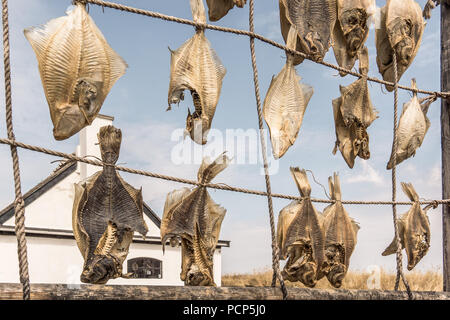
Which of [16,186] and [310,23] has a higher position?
[310,23]

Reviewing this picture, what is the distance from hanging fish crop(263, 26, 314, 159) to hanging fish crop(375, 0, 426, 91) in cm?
61

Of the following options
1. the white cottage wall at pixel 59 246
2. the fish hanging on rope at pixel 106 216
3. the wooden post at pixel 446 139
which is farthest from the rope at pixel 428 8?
the white cottage wall at pixel 59 246

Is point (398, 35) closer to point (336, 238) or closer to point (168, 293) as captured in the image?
point (336, 238)

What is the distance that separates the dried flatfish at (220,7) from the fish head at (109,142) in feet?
1.73

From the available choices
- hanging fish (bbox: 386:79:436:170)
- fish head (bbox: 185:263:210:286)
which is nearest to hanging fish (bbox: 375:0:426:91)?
hanging fish (bbox: 386:79:436:170)

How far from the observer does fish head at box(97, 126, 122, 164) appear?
150 centimetres

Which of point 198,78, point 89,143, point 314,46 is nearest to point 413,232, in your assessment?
point 314,46

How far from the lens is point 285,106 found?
1.85 m

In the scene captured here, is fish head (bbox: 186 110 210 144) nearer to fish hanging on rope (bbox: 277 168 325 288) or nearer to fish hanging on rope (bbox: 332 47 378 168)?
fish hanging on rope (bbox: 277 168 325 288)

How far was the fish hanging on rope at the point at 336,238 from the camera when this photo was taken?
2002 millimetres

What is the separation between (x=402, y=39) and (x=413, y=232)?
2.57 ft

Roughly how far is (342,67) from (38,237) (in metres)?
6.15

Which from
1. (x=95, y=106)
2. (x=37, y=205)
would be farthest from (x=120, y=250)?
(x=37, y=205)

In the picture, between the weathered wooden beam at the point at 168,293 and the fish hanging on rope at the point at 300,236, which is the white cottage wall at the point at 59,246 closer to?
the fish hanging on rope at the point at 300,236
